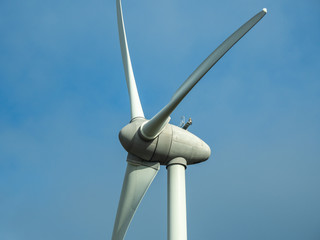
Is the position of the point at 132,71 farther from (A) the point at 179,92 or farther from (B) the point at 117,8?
(A) the point at 179,92

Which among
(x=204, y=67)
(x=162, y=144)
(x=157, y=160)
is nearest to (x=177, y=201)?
(x=157, y=160)

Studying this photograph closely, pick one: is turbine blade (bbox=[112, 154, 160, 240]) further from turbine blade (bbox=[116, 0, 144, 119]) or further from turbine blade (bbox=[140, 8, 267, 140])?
turbine blade (bbox=[116, 0, 144, 119])

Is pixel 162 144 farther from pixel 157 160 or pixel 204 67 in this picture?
pixel 204 67

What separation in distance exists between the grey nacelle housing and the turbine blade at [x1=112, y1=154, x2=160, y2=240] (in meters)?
0.30

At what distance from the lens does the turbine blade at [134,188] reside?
53.3ft

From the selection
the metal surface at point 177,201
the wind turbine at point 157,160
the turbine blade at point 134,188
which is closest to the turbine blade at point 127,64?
the wind turbine at point 157,160

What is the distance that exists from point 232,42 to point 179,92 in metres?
2.44

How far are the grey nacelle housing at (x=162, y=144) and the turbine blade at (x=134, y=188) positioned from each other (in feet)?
1.00

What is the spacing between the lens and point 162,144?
15.9m

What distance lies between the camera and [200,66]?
47.2 ft

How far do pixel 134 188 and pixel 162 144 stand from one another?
2.05 metres

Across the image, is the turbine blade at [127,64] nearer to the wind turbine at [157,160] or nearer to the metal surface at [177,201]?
the wind turbine at [157,160]

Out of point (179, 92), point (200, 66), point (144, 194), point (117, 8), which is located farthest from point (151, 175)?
point (117, 8)

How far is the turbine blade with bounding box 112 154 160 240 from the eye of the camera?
16250mm
